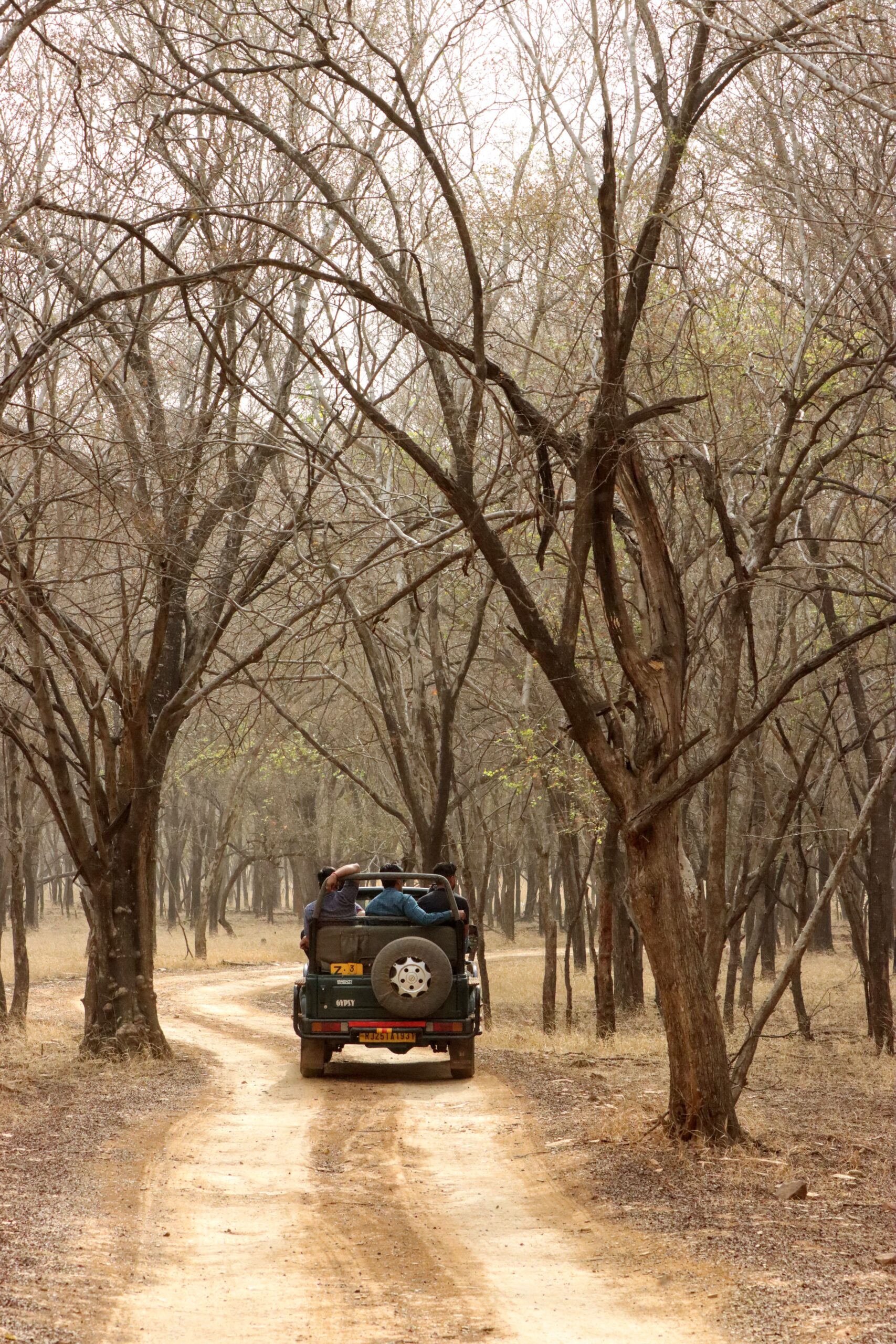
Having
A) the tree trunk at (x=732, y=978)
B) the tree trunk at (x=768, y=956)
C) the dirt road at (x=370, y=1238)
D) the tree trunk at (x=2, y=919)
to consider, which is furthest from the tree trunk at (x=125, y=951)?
the tree trunk at (x=768, y=956)

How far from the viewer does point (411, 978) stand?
1206 cm

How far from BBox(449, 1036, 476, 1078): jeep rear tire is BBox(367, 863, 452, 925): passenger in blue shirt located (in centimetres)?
118

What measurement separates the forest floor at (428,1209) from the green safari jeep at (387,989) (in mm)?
457

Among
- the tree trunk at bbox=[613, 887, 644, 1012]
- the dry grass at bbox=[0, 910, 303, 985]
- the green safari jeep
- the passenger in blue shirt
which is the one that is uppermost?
the passenger in blue shirt

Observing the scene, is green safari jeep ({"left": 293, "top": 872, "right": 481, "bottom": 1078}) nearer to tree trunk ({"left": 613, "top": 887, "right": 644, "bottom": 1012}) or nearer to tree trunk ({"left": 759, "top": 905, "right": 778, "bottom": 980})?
tree trunk ({"left": 613, "top": 887, "right": 644, "bottom": 1012})

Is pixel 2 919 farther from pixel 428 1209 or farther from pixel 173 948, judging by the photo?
pixel 428 1209

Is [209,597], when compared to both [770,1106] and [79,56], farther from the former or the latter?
[770,1106]

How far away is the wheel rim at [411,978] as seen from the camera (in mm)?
12055

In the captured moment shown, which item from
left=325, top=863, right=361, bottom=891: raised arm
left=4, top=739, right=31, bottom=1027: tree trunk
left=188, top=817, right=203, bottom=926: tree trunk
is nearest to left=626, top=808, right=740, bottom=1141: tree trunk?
left=325, top=863, right=361, bottom=891: raised arm

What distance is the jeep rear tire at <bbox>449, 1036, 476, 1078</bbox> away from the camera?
→ 40.9 feet

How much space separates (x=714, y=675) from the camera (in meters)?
17.5

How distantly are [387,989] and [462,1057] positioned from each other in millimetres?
1152

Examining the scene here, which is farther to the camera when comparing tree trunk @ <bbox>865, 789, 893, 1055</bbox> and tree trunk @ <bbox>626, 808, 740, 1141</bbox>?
tree trunk @ <bbox>865, 789, 893, 1055</bbox>

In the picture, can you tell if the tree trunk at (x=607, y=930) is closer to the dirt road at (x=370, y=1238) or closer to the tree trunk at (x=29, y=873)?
the dirt road at (x=370, y=1238)
